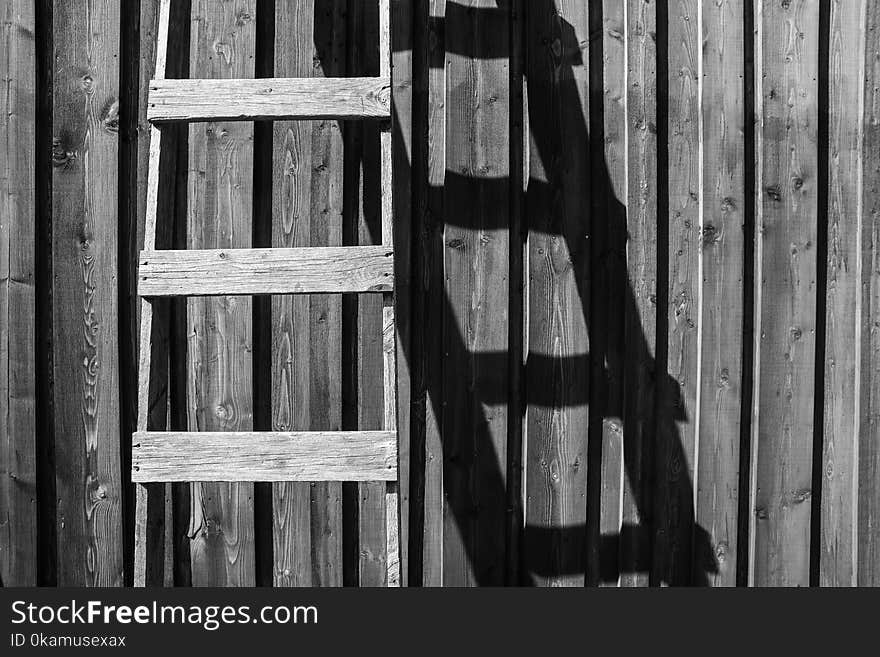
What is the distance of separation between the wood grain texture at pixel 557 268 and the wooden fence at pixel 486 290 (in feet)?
0.04

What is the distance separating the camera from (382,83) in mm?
2104

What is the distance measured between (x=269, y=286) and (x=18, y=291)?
1350 mm

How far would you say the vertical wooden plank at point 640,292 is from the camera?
9.07 ft

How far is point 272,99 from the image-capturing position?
6.94 ft

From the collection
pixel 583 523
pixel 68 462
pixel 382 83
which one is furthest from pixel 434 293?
pixel 68 462

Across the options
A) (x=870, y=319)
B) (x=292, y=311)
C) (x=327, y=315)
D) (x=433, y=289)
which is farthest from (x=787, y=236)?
(x=292, y=311)

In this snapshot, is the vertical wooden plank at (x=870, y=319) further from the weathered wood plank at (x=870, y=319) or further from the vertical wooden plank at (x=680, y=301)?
the vertical wooden plank at (x=680, y=301)

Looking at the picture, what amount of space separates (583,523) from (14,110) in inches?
111

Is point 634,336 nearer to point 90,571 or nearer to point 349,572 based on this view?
point 349,572

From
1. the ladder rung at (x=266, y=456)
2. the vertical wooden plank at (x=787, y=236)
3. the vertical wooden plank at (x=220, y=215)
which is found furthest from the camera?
the vertical wooden plank at (x=787, y=236)

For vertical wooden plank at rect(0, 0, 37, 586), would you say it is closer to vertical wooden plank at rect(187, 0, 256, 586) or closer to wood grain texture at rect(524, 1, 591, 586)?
vertical wooden plank at rect(187, 0, 256, 586)

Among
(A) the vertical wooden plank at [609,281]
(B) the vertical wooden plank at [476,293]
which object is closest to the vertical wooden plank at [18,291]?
(B) the vertical wooden plank at [476,293]

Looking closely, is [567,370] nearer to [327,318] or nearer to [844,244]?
[327,318]

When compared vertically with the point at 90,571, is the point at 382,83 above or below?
above
